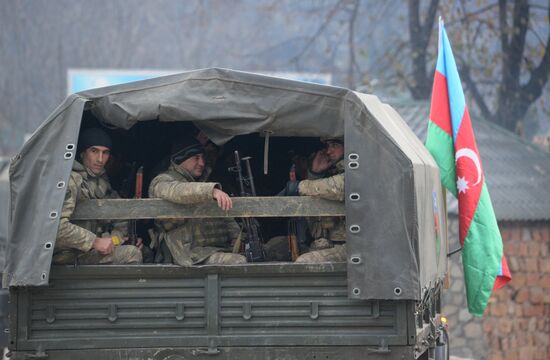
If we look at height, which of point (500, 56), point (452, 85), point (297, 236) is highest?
point (500, 56)

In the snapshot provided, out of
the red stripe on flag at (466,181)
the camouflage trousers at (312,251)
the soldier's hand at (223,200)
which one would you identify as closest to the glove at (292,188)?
the camouflage trousers at (312,251)

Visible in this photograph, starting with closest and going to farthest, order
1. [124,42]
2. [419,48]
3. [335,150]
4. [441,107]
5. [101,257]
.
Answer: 1. [101,257]
2. [335,150]
3. [441,107]
4. [419,48]
5. [124,42]

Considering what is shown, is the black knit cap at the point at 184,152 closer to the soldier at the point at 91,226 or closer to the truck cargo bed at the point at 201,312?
the soldier at the point at 91,226

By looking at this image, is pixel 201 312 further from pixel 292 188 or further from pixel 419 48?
pixel 419 48

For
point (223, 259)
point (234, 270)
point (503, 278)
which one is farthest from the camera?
point (503, 278)

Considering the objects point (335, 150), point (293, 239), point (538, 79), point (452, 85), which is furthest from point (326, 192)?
point (538, 79)

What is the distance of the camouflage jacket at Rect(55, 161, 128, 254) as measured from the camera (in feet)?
23.2

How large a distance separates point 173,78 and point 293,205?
3.57ft

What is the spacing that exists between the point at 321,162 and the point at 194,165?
3.52ft

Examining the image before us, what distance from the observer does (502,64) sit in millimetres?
21578

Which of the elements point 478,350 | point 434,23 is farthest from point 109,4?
point 478,350

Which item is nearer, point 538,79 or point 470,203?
point 470,203

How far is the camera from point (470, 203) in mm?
9781

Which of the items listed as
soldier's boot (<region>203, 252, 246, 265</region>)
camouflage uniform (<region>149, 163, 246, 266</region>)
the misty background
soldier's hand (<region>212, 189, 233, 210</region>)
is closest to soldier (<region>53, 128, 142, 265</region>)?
camouflage uniform (<region>149, 163, 246, 266</region>)
